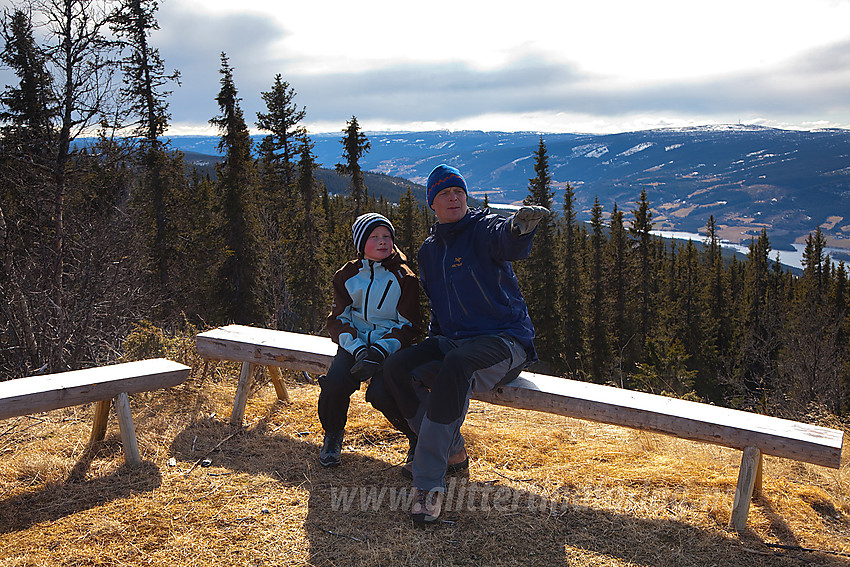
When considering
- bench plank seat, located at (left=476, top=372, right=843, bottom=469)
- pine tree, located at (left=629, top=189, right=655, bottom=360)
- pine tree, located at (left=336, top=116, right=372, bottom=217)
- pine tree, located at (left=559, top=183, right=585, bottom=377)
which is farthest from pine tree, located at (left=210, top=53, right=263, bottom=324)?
pine tree, located at (left=629, top=189, right=655, bottom=360)

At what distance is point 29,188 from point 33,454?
18.3 feet

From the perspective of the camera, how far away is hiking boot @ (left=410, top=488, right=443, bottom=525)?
3.14 m

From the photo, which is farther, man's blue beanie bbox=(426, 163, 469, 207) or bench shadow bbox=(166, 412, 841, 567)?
man's blue beanie bbox=(426, 163, 469, 207)

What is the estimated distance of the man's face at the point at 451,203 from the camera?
3.65m

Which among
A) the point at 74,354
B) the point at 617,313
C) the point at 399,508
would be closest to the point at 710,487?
the point at 399,508

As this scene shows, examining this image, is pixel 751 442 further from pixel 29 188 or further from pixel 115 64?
pixel 29 188

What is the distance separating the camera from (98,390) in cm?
371

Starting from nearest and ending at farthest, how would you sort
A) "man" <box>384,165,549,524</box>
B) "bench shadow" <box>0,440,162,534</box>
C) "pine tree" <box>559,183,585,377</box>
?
"man" <box>384,165,549,524</box> < "bench shadow" <box>0,440,162,534</box> < "pine tree" <box>559,183,585,377</box>

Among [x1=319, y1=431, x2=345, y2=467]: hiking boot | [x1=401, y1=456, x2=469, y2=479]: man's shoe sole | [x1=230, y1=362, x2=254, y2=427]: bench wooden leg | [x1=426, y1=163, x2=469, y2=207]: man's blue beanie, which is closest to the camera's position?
[x1=426, y1=163, x2=469, y2=207]: man's blue beanie

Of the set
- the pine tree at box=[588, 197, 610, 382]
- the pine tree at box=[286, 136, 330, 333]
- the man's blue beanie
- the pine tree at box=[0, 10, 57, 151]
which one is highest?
the pine tree at box=[0, 10, 57, 151]

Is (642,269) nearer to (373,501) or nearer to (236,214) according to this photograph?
(236,214)

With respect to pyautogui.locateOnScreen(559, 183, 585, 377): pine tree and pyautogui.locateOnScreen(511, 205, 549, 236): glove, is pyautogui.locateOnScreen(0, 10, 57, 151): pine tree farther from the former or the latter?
pyautogui.locateOnScreen(559, 183, 585, 377): pine tree

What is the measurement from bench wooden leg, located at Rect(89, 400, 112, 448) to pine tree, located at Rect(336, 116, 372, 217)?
26648 mm

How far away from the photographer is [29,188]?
7992mm
